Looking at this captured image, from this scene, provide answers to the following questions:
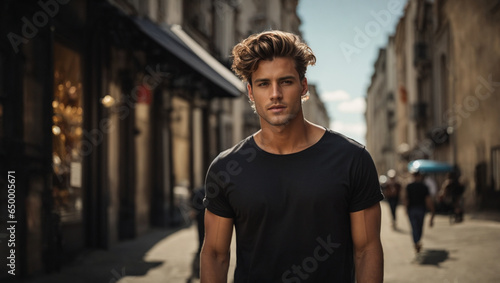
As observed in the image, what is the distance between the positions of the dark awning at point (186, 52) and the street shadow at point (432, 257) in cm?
669

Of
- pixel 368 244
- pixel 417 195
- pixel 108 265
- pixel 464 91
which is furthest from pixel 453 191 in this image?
pixel 368 244

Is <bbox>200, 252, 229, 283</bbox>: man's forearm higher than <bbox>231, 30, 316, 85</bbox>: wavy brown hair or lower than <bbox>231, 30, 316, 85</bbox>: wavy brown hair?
lower

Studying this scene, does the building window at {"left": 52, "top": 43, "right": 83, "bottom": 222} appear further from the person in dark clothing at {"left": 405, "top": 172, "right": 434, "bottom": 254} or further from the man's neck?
the man's neck

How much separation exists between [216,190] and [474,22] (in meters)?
21.5

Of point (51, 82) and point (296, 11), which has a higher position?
point (296, 11)

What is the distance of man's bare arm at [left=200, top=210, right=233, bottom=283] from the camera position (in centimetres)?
287

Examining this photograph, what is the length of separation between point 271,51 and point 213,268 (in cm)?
102

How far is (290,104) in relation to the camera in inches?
108

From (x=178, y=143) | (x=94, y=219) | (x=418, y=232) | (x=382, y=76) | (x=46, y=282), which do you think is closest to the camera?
(x=46, y=282)

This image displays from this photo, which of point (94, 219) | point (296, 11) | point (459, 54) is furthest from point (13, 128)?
point (296, 11)

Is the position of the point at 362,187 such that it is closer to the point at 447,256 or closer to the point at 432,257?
the point at 432,257

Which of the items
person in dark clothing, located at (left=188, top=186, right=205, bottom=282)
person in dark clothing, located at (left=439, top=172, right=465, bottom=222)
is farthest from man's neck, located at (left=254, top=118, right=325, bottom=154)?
person in dark clothing, located at (left=439, top=172, right=465, bottom=222)

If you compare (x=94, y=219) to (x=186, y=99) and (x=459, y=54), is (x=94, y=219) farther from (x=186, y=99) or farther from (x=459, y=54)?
(x=459, y=54)

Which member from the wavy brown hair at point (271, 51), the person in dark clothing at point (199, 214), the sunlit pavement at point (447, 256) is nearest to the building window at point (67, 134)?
the person in dark clothing at point (199, 214)
